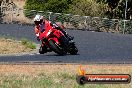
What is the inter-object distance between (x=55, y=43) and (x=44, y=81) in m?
10.5

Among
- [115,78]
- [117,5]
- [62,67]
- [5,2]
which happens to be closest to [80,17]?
[117,5]

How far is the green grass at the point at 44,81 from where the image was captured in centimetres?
1123

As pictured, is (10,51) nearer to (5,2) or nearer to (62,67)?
(62,67)

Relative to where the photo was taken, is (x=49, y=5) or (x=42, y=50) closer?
(x=42, y=50)

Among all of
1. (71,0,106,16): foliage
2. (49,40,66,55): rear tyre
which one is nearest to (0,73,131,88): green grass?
(49,40,66,55): rear tyre

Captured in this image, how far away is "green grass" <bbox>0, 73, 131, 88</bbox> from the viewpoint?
11.2 meters

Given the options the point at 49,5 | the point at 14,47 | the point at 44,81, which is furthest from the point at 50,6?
the point at 44,81

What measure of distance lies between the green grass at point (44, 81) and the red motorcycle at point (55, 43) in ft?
27.0

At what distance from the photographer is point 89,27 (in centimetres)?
4431

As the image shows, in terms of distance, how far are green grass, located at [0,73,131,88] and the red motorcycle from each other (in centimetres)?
822

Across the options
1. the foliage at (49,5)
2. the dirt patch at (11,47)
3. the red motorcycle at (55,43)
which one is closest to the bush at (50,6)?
the foliage at (49,5)

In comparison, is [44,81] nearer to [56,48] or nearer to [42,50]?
[56,48]

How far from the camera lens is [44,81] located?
39.9 ft

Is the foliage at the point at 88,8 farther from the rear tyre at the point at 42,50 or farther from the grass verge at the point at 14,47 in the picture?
the rear tyre at the point at 42,50
